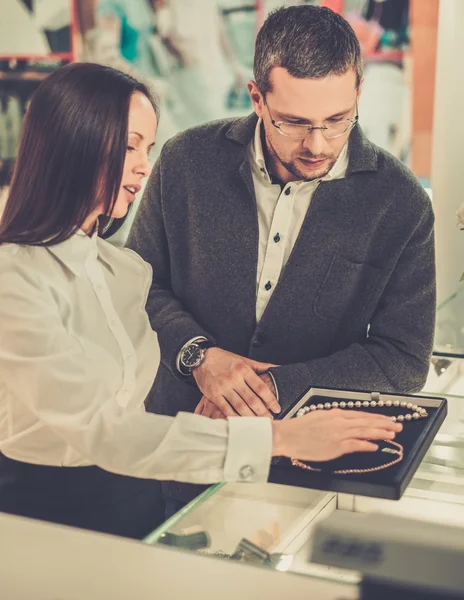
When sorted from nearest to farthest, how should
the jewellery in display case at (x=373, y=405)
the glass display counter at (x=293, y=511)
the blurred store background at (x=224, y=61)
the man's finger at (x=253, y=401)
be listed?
the glass display counter at (x=293, y=511) < the jewellery in display case at (x=373, y=405) < the man's finger at (x=253, y=401) < the blurred store background at (x=224, y=61)

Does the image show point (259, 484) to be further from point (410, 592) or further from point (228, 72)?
point (228, 72)

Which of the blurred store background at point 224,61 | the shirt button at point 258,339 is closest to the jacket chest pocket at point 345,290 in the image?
the shirt button at point 258,339

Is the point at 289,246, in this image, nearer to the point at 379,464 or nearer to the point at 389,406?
the point at 389,406

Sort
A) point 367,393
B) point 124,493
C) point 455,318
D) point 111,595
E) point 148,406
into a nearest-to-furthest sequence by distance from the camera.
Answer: point 111,595 < point 124,493 < point 367,393 < point 148,406 < point 455,318

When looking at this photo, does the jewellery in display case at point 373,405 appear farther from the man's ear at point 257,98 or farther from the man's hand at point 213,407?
the man's ear at point 257,98

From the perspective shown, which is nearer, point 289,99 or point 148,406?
point 289,99

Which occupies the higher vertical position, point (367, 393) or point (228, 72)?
point (228, 72)

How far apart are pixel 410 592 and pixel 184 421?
0.36 meters

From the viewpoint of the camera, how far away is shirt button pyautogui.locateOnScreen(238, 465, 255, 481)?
111 cm

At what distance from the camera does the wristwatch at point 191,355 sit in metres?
1.63

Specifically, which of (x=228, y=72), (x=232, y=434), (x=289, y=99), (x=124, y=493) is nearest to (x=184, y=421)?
(x=232, y=434)

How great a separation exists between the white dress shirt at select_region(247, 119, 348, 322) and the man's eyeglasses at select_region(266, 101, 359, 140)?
162 millimetres

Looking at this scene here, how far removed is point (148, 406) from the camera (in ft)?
6.29

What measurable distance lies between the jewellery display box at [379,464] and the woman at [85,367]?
22mm
